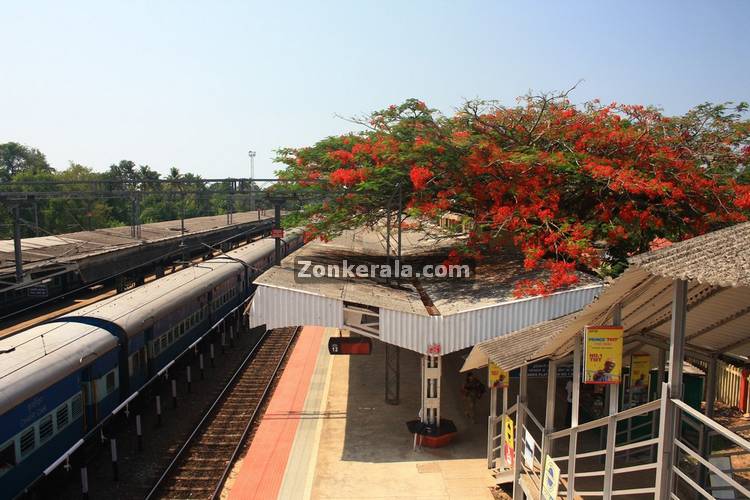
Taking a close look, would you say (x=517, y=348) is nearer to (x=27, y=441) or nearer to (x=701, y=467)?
(x=701, y=467)

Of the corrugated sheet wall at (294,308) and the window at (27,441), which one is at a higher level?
the corrugated sheet wall at (294,308)

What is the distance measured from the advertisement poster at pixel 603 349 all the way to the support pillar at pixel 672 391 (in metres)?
1.51

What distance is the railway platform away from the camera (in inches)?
501

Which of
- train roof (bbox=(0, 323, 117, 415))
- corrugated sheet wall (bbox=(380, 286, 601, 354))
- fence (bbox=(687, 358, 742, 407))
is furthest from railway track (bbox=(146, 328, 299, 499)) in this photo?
fence (bbox=(687, 358, 742, 407))

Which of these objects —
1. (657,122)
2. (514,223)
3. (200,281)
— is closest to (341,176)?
(514,223)

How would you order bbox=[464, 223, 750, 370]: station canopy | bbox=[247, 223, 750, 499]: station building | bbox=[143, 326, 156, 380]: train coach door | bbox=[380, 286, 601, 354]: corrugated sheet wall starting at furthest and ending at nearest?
bbox=[143, 326, 156, 380]: train coach door
bbox=[380, 286, 601, 354]: corrugated sheet wall
bbox=[247, 223, 750, 499]: station building
bbox=[464, 223, 750, 370]: station canopy

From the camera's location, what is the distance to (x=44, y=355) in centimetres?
1170

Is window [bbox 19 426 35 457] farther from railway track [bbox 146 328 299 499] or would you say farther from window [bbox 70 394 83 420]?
railway track [bbox 146 328 299 499]

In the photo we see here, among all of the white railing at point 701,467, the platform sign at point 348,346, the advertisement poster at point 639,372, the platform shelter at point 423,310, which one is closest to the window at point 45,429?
the platform shelter at point 423,310

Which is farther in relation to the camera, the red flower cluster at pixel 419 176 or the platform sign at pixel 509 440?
the red flower cluster at pixel 419 176

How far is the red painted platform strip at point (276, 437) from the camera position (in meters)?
12.8

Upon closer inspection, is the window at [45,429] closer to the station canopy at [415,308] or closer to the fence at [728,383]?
the station canopy at [415,308]

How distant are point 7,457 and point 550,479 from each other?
30.4ft

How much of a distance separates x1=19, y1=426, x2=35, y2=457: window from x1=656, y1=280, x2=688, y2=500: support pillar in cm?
1049
